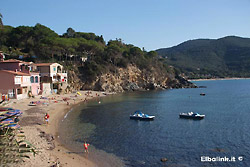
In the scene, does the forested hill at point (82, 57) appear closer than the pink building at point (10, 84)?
No

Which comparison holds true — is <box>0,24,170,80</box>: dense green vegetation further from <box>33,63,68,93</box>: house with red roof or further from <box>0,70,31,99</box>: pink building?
<box>0,70,31,99</box>: pink building

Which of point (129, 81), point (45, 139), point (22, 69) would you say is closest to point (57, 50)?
point (22, 69)

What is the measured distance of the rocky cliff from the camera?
66.0m

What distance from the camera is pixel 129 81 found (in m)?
76.8

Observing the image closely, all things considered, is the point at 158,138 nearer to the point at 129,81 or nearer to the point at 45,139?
the point at 45,139

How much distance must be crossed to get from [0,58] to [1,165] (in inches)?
1821

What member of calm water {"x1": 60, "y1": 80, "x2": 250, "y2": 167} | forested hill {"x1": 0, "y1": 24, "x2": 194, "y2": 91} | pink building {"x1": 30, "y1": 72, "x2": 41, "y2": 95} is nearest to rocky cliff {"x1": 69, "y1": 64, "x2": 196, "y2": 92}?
forested hill {"x1": 0, "y1": 24, "x2": 194, "y2": 91}

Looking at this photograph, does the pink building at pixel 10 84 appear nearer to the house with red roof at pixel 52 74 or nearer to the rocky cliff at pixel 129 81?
the house with red roof at pixel 52 74

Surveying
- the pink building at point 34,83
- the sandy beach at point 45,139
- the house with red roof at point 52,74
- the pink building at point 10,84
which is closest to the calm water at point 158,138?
the sandy beach at point 45,139

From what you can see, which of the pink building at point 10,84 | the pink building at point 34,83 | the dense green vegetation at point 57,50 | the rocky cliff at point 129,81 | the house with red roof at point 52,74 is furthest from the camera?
the rocky cliff at point 129,81

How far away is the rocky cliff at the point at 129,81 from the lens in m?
66.0

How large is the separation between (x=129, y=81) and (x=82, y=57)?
19.0 metres

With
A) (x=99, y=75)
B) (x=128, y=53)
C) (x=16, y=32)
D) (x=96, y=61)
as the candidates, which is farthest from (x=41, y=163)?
(x=128, y=53)

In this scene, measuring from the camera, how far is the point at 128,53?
86750 millimetres
